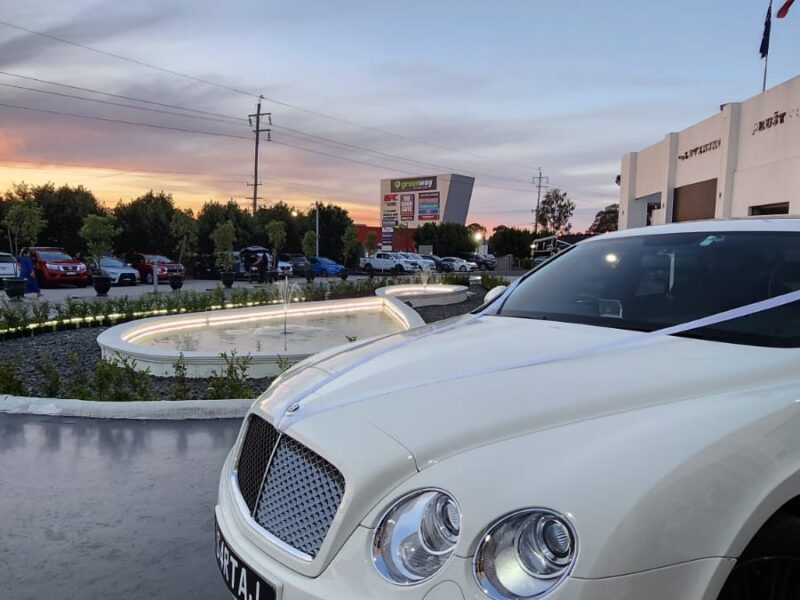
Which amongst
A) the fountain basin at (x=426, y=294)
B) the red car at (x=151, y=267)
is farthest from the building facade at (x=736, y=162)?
the red car at (x=151, y=267)

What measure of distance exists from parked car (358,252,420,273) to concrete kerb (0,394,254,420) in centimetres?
3867

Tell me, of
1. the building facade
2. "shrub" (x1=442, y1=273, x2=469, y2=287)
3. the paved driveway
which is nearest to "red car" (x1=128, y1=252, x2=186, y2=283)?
"shrub" (x1=442, y1=273, x2=469, y2=287)

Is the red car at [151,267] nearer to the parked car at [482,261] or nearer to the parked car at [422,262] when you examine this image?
the parked car at [422,262]

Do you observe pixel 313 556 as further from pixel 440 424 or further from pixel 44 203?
pixel 44 203

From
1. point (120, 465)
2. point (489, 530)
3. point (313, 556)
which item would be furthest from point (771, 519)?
point (120, 465)

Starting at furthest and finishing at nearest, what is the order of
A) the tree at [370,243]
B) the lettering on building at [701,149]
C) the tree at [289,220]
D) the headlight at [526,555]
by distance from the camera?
the tree at [370,243] < the tree at [289,220] < the lettering on building at [701,149] < the headlight at [526,555]

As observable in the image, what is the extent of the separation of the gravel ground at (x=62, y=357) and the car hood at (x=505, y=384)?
441 cm

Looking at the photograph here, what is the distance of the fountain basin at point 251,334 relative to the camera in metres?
7.54

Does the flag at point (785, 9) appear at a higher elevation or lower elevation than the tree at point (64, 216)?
higher

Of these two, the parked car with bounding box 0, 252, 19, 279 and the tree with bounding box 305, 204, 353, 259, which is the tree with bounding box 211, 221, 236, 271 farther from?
the tree with bounding box 305, 204, 353, 259

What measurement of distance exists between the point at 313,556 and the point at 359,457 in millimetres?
335

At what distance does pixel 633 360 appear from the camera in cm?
218

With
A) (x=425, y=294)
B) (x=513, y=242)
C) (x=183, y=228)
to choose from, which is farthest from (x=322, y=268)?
(x=513, y=242)

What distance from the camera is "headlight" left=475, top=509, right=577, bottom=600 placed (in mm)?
1521
